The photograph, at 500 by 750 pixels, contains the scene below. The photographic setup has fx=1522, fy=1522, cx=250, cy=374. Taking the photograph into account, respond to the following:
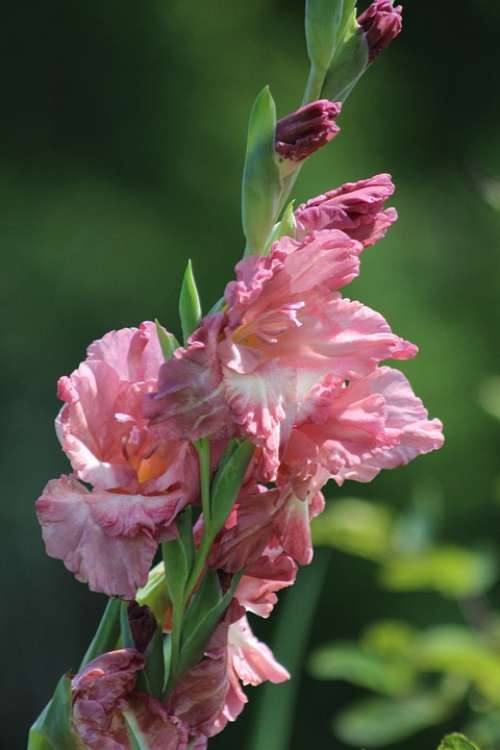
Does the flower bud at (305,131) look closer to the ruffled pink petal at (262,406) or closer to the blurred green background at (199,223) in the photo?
the ruffled pink petal at (262,406)

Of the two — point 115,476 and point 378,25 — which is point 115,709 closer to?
point 115,476

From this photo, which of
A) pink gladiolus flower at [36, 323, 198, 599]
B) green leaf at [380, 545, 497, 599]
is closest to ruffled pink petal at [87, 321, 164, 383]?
pink gladiolus flower at [36, 323, 198, 599]

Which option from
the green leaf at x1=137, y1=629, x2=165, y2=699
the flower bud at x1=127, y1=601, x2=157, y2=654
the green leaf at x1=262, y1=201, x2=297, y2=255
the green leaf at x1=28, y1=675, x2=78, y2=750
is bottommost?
the green leaf at x1=28, y1=675, x2=78, y2=750

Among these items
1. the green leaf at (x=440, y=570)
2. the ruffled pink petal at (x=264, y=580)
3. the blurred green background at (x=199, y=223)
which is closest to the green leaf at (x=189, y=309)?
the ruffled pink petal at (x=264, y=580)

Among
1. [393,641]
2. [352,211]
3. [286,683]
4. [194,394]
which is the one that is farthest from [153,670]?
[286,683]

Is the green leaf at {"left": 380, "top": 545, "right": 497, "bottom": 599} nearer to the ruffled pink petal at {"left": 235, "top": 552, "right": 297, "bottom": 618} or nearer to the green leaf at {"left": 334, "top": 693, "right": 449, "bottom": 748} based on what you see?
the green leaf at {"left": 334, "top": 693, "right": 449, "bottom": 748}

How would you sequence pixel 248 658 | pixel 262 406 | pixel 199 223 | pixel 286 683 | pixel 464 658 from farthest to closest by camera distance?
pixel 199 223 < pixel 286 683 < pixel 464 658 < pixel 248 658 < pixel 262 406

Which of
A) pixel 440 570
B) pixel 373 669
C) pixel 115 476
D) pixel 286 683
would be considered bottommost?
pixel 286 683

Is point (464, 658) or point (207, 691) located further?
point (464, 658)
